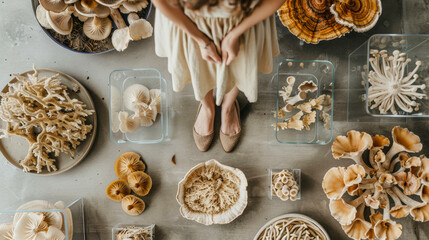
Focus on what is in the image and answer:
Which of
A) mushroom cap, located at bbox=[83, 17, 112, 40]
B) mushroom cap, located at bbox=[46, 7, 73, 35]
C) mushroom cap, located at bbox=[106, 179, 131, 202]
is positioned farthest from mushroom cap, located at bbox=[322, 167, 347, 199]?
mushroom cap, located at bbox=[46, 7, 73, 35]

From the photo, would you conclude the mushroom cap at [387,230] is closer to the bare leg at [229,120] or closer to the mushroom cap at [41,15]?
the bare leg at [229,120]

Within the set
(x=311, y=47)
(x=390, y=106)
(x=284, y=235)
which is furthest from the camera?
(x=311, y=47)

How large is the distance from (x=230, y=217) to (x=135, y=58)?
1324mm

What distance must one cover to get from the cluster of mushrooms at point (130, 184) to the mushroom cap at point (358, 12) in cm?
165

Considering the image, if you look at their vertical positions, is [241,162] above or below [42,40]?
below

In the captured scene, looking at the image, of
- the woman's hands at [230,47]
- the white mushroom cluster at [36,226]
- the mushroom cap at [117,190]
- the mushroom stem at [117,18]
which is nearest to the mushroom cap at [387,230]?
the woman's hands at [230,47]

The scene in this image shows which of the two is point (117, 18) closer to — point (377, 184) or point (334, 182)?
point (334, 182)

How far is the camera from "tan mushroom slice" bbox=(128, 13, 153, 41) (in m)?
1.89

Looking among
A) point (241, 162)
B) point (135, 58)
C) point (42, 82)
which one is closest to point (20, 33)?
point (42, 82)

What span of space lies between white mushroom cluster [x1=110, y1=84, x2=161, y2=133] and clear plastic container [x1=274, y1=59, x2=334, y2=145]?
0.86 metres

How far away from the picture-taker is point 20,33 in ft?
6.95

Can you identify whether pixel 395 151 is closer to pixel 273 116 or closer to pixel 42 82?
pixel 273 116

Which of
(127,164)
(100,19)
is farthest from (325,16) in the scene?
(127,164)

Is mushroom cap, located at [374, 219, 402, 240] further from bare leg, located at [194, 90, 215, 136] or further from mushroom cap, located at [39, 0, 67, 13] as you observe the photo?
mushroom cap, located at [39, 0, 67, 13]
